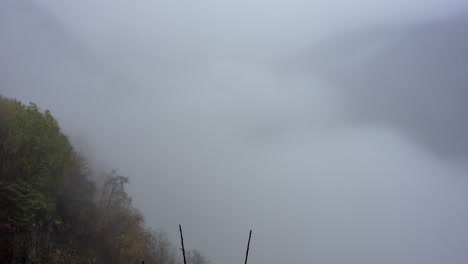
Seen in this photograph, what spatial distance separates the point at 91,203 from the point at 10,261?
3038 centimetres

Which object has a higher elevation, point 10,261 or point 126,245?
point 126,245

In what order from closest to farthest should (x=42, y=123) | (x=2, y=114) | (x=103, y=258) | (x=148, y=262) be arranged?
(x=42, y=123) < (x=2, y=114) < (x=103, y=258) < (x=148, y=262)

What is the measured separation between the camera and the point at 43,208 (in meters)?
43.3

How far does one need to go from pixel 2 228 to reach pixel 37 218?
376 inches

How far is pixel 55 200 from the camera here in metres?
48.5

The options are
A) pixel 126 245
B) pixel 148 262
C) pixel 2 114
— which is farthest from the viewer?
pixel 148 262

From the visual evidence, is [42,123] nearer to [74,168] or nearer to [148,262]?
[74,168]

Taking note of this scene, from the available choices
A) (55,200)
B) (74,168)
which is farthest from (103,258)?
(74,168)

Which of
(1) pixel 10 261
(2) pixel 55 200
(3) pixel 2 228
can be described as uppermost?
(2) pixel 55 200

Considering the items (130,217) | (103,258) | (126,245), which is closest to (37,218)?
(103,258)

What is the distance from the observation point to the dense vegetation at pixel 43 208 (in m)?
38.9

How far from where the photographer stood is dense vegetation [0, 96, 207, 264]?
38.9m

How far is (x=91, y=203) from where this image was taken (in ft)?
210

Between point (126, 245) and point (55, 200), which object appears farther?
point (126, 245)
